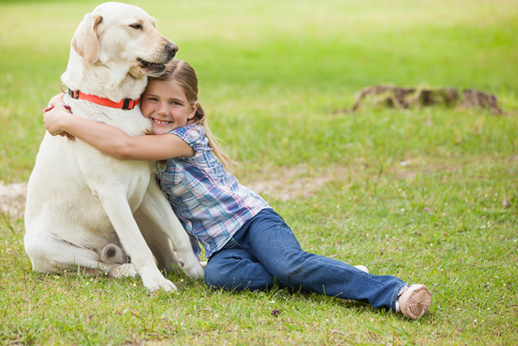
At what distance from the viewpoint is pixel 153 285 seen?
136 inches

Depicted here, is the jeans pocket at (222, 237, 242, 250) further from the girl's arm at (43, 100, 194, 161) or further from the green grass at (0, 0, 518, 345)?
the girl's arm at (43, 100, 194, 161)

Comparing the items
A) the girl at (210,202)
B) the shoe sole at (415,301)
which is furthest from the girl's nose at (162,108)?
the shoe sole at (415,301)

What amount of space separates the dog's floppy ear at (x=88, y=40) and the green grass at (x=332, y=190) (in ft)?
4.42

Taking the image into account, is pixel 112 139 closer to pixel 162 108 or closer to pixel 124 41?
pixel 162 108

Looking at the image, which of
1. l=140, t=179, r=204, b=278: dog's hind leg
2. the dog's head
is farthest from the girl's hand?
l=140, t=179, r=204, b=278: dog's hind leg

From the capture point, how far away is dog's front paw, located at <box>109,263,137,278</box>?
3766 mm

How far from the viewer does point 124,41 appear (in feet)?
11.3

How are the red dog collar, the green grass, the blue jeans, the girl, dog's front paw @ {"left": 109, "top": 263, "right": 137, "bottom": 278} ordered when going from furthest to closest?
dog's front paw @ {"left": 109, "top": 263, "right": 137, "bottom": 278}
the red dog collar
the girl
the blue jeans
the green grass

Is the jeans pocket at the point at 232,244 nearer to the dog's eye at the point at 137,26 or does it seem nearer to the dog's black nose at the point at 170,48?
the dog's black nose at the point at 170,48

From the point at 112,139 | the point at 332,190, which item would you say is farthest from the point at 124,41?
the point at 332,190

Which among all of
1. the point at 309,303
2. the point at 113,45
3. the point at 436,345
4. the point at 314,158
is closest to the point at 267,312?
the point at 309,303

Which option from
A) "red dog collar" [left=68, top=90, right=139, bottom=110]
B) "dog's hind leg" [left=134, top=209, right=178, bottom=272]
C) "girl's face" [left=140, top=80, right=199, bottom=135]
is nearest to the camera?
"red dog collar" [left=68, top=90, right=139, bottom=110]

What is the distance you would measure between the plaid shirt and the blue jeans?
7cm

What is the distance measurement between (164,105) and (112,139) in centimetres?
44
